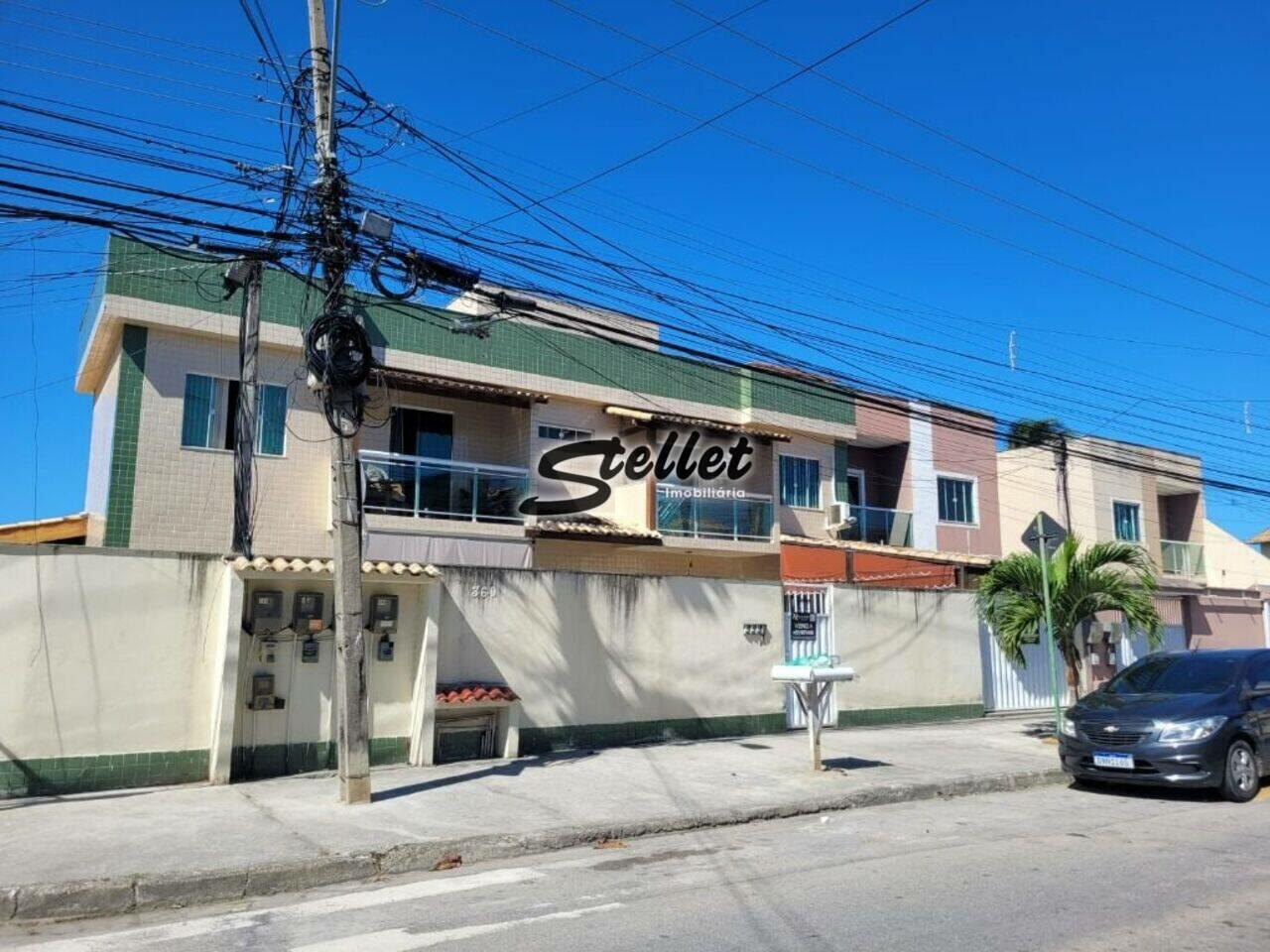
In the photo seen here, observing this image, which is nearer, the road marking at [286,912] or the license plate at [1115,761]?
the road marking at [286,912]

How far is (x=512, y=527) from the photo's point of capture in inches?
771

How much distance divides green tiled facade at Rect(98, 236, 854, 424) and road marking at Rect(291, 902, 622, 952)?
917 centimetres

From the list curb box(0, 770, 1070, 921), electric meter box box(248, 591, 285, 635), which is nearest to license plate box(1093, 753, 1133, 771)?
curb box(0, 770, 1070, 921)

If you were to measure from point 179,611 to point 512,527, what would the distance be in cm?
948

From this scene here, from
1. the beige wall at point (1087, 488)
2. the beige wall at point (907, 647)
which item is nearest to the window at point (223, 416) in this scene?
the beige wall at point (907, 647)

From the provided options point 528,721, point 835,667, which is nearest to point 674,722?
point 528,721

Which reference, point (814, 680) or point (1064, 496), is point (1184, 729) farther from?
point (1064, 496)

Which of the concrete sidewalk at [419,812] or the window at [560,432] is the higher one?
the window at [560,432]

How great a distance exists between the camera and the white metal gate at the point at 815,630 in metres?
15.3

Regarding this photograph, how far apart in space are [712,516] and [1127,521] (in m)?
17.9

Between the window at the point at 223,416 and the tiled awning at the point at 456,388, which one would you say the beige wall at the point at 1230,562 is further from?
the window at the point at 223,416

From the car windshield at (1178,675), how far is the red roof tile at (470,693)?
279 inches

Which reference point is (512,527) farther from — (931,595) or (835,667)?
(835,667)

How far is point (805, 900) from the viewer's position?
6340 mm
